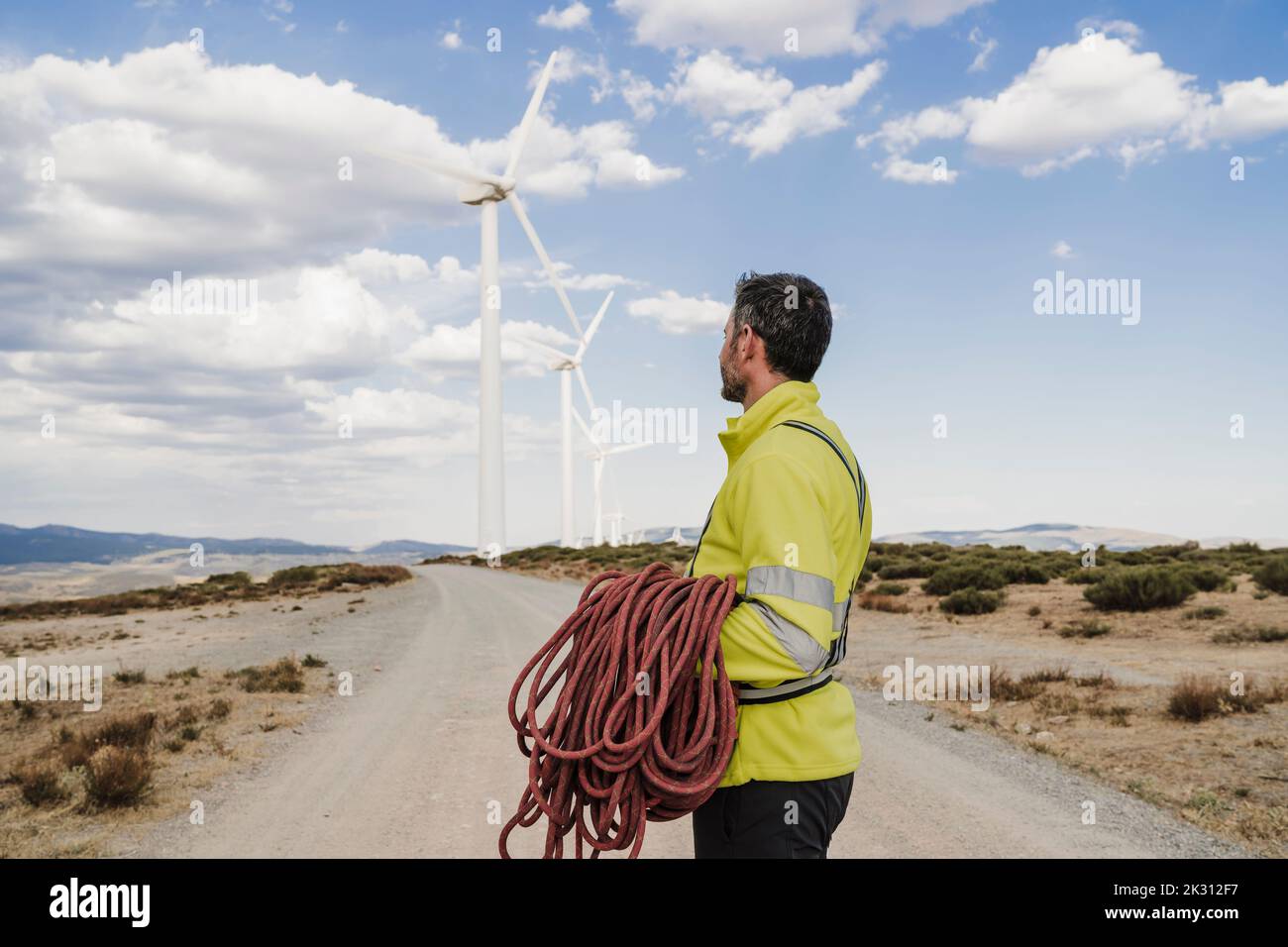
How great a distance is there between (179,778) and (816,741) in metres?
8.17

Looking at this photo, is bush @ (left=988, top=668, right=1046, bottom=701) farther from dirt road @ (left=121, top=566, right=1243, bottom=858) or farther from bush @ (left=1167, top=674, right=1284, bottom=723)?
bush @ (left=1167, top=674, right=1284, bottom=723)

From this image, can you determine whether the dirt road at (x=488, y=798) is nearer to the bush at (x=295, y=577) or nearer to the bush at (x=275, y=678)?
the bush at (x=275, y=678)

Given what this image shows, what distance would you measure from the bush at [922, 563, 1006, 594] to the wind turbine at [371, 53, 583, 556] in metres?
28.8

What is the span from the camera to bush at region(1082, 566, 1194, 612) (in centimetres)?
2008

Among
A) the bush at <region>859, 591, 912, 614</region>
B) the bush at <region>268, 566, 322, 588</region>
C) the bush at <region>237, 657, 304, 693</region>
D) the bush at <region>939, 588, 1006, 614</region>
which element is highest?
the bush at <region>237, 657, 304, 693</region>

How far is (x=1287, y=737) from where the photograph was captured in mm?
9273

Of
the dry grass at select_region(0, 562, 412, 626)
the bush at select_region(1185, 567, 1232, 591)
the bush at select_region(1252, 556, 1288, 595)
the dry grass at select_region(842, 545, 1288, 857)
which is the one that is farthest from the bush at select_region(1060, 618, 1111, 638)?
the dry grass at select_region(0, 562, 412, 626)

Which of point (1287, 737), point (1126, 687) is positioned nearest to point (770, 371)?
point (1287, 737)

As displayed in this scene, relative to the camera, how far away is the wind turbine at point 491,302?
46.3 m

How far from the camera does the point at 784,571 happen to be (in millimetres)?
2248

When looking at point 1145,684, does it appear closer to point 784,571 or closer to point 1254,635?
point 1254,635

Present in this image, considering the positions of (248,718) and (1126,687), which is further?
(1126,687)

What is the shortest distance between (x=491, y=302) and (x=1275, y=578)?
42.4 m
